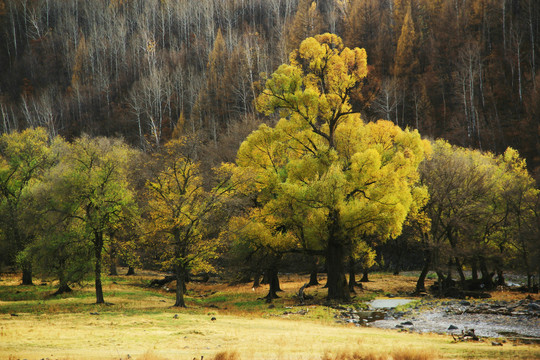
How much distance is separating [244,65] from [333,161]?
194ft

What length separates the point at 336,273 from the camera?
27031 mm

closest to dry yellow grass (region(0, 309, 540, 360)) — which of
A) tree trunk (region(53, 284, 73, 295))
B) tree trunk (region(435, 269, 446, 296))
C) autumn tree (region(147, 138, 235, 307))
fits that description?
autumn tree (region(147, 138, 235, 307))

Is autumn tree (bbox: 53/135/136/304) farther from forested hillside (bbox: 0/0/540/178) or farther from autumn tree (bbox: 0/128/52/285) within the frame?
forested hillside (bbox: 0/0/540/178)

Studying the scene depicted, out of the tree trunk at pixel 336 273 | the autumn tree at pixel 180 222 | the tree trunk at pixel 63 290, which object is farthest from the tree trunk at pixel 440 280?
the tree trunk at pixel 63 290

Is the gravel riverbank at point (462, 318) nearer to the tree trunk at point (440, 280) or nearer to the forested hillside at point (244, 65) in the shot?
the tree trunk at point (440, 280)

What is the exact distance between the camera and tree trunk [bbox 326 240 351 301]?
87.7 feet

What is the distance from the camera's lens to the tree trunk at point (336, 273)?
2673 cm

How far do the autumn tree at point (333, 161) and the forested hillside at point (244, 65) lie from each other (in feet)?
52.3

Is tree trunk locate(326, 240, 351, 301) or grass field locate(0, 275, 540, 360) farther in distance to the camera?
tree trunk locate(326, 240, 351, 301)

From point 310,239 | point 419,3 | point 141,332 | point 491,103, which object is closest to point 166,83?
point 419,3

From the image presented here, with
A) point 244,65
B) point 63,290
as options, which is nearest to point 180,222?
point 63,290

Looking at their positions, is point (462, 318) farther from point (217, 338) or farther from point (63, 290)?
point (63, 290)

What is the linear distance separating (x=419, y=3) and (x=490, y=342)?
85.0m

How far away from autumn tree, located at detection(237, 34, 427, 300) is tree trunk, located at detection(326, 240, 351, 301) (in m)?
0.06
